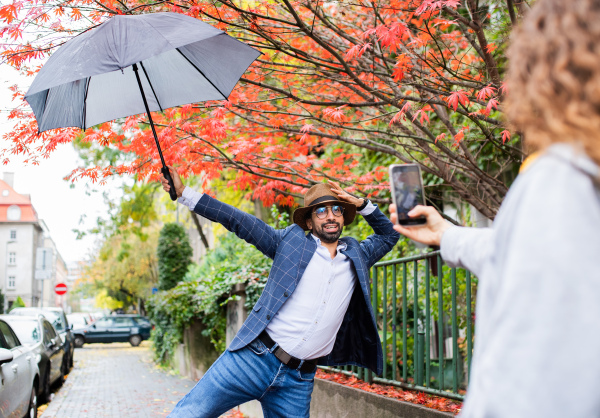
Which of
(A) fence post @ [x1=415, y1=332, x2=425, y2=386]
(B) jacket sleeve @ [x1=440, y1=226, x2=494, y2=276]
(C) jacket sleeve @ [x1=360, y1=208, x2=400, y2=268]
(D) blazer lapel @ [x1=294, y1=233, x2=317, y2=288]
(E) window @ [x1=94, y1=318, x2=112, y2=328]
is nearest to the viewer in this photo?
(B) jacket sleeve @ [x1=440, y1=226, x2=494, y2=276]

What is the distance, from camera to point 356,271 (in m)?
3.82

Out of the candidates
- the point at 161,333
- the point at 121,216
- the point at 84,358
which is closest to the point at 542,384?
the point at 161,333

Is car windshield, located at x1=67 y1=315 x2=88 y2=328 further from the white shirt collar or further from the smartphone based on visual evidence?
the smartphone

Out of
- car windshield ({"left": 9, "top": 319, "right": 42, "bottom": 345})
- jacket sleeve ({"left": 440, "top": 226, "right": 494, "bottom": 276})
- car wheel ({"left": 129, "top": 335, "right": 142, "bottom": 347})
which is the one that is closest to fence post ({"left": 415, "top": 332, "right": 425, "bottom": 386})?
jacket sleeve ({"left": 440, "top": 226, "right": 494, "bottom": 276})

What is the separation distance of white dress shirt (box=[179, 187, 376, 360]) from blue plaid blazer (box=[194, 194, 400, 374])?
66 mm

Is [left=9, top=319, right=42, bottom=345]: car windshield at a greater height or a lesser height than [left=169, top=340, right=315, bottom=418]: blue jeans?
lesser

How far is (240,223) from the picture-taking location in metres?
3.62

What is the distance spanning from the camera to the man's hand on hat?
3.96m

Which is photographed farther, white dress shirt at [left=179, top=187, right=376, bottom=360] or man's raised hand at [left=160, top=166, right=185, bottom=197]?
white dress shirt at [left=179, top=187, right=376, bottom=360]

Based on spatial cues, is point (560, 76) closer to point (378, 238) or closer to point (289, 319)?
point (289, 319)

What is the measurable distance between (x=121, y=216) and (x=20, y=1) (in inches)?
533

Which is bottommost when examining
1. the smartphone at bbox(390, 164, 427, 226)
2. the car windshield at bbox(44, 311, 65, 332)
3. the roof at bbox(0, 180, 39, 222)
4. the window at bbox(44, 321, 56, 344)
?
the car windshield at bbox(44, 311, 65, 332)

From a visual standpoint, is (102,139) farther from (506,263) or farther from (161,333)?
(161,333)

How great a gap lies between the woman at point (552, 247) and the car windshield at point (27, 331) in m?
9.95
